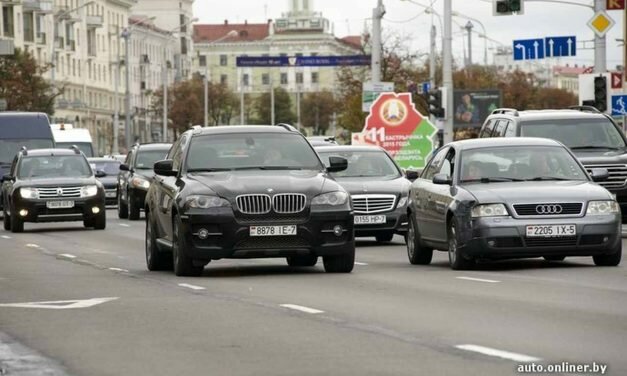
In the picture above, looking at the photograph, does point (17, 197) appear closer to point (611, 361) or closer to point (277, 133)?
point (277, 133)

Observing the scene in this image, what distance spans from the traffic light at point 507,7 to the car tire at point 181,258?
30.4m

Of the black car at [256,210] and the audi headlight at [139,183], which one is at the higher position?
the black car at [256,210]

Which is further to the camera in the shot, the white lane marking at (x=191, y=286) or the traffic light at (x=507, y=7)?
the traffic light at (x=507, y=7)

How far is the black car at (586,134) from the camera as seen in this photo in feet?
97.6

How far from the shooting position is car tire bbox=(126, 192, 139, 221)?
45438 mm

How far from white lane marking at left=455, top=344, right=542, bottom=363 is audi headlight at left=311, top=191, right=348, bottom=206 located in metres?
8.34

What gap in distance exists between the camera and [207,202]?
19844 millimetres

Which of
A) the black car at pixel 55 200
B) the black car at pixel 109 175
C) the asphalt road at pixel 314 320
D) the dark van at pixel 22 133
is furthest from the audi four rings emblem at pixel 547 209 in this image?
the black car at pixel 109 175

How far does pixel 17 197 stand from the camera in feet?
129

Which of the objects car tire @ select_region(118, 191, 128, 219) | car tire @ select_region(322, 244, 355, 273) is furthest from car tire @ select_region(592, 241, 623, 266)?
car tire @ select_region(118, 191, 128, 219)

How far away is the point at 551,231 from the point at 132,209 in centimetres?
2620

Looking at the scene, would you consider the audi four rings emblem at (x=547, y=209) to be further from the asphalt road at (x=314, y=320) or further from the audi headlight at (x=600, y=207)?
the asphalt road at (x=314, y=320)

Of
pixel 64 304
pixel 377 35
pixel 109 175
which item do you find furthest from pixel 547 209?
pixel 377 35

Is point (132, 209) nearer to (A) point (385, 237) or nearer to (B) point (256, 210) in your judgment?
(A) point (385, 237)
